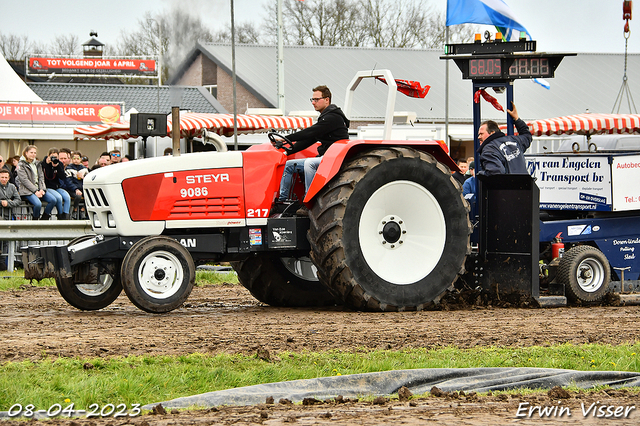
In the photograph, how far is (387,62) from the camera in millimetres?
37781

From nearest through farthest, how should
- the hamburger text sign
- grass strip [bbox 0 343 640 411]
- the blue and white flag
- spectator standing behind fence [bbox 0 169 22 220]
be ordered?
1. grass strip [bbox 0 343 640 411]
2. the blue and white flag
3. spectator standing behind fence [bbox 0 169 22 220]
4. the hamburger text sign

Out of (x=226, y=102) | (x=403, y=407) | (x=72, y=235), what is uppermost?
(x=226, y=102)

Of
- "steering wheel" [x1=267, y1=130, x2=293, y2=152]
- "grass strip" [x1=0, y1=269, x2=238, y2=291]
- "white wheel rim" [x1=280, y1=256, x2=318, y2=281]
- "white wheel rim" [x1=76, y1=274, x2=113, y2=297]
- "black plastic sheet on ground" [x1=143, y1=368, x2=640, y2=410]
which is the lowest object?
"black plastic sheet on ground" [x1=143, y1=368, x2=640, y2=410]

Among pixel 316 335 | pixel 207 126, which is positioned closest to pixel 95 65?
pixel 207 126

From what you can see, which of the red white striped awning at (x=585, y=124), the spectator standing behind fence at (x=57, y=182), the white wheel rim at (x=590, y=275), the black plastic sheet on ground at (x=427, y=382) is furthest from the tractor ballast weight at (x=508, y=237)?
the red white striped awning at (x=585, y=124)

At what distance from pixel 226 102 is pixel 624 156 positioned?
28.8 metres

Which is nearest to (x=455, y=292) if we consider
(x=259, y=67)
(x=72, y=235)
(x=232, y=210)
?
(x=232, y=210)

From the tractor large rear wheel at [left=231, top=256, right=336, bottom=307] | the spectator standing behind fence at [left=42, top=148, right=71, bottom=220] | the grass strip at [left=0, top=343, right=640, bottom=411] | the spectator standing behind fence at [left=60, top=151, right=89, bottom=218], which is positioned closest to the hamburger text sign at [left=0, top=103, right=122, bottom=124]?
the spectator standing behind fence at [left=60, top=151, right=89, bottom=218]

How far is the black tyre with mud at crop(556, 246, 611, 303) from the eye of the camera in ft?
31.8

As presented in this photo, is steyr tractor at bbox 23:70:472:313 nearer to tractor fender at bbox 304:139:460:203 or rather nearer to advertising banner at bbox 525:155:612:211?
tractor fender at bbox 304:139:460:203

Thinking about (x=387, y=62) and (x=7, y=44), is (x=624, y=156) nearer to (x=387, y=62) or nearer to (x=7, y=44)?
(x=387, y=62)

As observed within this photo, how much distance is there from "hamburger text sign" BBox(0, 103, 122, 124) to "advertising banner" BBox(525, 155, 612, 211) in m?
16.3

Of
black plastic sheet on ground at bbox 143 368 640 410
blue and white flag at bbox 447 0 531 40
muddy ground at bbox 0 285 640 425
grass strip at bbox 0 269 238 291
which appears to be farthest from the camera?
blue and white flag at bbox 447 0 531 40

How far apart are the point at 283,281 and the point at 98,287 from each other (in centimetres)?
199
